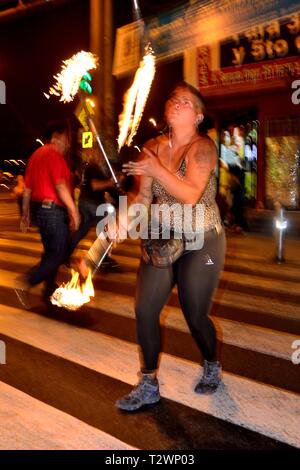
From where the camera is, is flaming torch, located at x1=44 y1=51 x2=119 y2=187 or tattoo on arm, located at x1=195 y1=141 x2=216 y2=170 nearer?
tattoo on arm, located at x1=195 y1=141 x2=216 y2=170

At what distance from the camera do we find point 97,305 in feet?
21.1

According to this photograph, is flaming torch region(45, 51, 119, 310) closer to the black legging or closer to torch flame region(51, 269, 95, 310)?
torch flame region(51, 269, 95, 310)

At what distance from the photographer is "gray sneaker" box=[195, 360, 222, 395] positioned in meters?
3.91

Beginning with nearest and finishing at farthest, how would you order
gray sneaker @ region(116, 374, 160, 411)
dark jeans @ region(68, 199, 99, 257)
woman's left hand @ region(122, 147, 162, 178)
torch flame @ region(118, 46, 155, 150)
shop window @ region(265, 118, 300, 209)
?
woman's left hand @ region(122, 147, 162, 178)
gray sneaker @ region(116, 374, 160, 411)
torch flame @ region(118, 46, 155, 150)
dark jeans @ region(68, 199, 99, 257)
shop window @ region(265, 118, 300, 209)

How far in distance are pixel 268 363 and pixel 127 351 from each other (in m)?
1.22

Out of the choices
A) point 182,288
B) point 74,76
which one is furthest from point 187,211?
point 74,76

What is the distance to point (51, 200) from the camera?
597 centimetres

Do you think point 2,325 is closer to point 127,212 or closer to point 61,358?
point 61,358

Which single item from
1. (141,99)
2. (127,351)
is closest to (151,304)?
(127,351)

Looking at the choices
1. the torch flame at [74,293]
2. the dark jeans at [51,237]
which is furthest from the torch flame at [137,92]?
the torch flame at [74,293]

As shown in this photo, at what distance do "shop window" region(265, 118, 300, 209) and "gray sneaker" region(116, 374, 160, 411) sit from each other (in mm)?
11556

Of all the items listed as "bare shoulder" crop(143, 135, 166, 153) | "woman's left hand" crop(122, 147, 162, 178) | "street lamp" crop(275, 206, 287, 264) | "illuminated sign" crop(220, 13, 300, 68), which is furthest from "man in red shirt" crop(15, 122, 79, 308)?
"illuminated sign" crop(220, 13, 300, 68)

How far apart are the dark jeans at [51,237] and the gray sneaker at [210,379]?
2673mm
